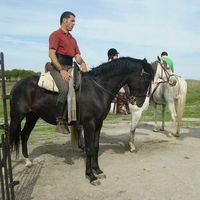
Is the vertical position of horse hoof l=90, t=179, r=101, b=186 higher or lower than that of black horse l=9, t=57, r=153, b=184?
lower

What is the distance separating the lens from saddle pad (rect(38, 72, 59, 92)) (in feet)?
22.1

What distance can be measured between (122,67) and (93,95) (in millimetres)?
758

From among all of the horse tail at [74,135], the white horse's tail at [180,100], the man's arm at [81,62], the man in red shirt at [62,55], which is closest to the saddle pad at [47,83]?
the man in red shirt at [62,55]

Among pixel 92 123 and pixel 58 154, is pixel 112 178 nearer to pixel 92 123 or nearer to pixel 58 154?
pixel 92 123

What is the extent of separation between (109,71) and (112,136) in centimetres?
429

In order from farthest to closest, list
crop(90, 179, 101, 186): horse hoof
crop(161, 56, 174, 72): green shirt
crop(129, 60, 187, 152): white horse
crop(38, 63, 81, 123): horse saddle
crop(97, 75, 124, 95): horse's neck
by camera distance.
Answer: crop(161, 56, 174, 72): green shirt
crop(129, 60, 187, 152): white horse
crop(97, 75, 124, 95): horse's neck
crop(38, 63, 81, 123): horse saddle
crop(90, 179, 101, 186): horse hoof

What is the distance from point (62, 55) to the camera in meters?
6.95

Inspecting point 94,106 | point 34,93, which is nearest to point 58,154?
point 34,93

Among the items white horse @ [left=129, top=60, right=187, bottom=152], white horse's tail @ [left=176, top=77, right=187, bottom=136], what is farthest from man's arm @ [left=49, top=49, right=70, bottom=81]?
white horse's tail @ [left=176, top=77, right=187, bottom=136]

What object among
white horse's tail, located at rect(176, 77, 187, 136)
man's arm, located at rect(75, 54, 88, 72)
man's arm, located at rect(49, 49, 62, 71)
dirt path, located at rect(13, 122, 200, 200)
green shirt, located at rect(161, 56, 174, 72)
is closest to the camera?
dirt path, located at rect(13, 122, 200, 200)

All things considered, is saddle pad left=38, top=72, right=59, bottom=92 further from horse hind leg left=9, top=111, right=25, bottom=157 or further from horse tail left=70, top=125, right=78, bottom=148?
horse tail left=70, top=125, right=78, bottom=148

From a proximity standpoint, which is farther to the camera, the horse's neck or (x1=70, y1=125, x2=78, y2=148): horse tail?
(x1=70, y1=125, x2=78, y2=148): horse tail

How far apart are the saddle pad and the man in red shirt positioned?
0.11 metres

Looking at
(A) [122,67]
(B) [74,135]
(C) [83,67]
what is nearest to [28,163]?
(B) [74,135]
